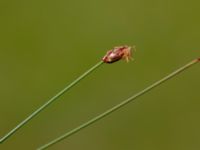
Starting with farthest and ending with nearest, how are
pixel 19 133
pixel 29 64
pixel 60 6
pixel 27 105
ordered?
1. pixel 60 6
2. pixel 29 64
3. pixel 27 105
4. pixel 19 133

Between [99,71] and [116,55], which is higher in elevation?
[99,71]

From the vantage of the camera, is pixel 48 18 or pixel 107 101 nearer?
pixel 107 101

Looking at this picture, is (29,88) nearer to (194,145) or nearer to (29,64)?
(29,64)

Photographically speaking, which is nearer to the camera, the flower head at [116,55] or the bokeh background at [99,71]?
the flower head at [116,55]

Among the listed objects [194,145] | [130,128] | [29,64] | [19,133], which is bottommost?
[194,145]

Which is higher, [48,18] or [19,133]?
[48,18]

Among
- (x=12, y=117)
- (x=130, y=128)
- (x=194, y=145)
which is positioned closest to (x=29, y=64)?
(x=12, y=117)

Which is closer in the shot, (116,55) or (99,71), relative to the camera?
(116,55)

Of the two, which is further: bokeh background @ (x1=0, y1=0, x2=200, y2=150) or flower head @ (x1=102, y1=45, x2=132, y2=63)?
bokeh background @ (x1=0, y1=0, x2=200, y2=150)
